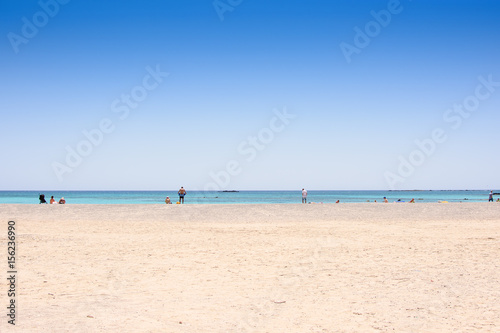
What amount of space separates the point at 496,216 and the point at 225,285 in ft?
69.6

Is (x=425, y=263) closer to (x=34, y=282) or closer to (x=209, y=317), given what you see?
(x=209, y=317)

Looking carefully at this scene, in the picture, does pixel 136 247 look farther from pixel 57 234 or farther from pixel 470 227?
pixel 470 227

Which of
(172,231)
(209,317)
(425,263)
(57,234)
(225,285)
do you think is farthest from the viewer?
(172,231)

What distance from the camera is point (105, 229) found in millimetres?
17469

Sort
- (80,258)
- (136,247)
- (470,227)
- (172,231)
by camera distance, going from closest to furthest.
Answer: (80,258)
(136,247)
(172,231)
(470,227)

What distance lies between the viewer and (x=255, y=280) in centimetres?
817

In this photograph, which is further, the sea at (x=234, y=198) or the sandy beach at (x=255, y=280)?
the sea at (x=234, y=198)

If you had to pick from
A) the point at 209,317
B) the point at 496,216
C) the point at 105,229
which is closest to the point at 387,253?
the point at 209,317

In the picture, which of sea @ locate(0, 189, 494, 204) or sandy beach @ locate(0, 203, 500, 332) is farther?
sea @ locate(0, 189, 494, 204)

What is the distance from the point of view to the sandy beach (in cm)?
569

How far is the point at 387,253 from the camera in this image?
11.3 m

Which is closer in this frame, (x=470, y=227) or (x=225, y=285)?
(x=225, y=285)

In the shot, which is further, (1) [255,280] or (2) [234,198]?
(2) [234,198]

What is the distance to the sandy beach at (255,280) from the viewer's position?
18.7ft
